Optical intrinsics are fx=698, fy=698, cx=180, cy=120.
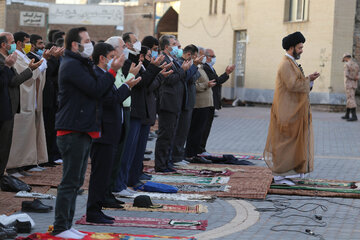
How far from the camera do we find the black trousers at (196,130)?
12.6 meters

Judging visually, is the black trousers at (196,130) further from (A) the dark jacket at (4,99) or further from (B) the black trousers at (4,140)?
(A) the dark jacket at (4,99)

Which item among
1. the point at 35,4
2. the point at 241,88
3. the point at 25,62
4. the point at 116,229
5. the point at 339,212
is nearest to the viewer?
the point at 116,229

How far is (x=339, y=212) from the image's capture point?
789 cm

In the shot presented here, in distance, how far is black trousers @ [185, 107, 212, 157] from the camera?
1255 centimetres

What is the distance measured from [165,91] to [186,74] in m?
0.61

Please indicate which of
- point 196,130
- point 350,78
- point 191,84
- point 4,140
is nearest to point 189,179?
point 191,84

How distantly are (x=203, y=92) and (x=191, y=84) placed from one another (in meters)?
0.97

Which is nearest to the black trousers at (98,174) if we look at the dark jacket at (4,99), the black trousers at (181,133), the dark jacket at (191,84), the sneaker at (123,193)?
the sneaker at (123,193)

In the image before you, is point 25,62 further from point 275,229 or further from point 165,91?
point 275,229

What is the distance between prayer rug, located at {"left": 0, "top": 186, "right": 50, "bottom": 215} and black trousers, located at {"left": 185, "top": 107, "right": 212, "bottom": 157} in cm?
422

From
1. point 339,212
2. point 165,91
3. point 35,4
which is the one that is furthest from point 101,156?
point 35,4

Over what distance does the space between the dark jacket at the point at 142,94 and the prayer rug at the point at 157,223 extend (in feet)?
6.31

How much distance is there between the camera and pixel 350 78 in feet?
69.7

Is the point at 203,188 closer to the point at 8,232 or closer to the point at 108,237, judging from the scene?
the point at 108,237
